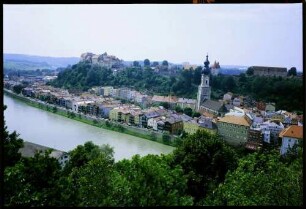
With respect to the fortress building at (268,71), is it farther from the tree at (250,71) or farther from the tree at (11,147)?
the tree at (11,147)

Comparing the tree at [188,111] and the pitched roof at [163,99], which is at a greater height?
the pitched roof at [163,99]

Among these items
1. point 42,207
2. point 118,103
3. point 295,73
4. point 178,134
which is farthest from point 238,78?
point 42,207

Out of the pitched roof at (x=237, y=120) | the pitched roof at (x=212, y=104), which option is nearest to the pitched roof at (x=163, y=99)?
the pitched roof at (x=212, y=104)

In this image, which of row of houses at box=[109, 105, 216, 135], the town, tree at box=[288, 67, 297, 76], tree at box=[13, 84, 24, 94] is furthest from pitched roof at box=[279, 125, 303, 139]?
tree at box=[13, 84, 24, 94]

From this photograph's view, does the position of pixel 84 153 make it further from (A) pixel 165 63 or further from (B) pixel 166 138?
(A) pixel 165 63

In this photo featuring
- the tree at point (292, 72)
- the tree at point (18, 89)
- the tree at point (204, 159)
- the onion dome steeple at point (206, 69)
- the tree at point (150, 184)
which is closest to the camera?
the tree at point (150, 184)

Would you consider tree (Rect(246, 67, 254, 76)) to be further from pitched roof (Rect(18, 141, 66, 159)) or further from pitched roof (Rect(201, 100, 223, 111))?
pitched roof (Rect(18, 141, 66, 159))

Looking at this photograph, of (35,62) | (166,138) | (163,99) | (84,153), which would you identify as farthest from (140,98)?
(35,62)
